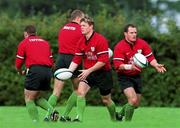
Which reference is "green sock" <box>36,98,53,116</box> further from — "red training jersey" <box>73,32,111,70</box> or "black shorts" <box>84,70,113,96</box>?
"red training jersey" <box>73,32,111,70</box>

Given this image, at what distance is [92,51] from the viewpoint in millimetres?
16703

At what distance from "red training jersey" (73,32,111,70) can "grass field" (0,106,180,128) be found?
1.18 meters

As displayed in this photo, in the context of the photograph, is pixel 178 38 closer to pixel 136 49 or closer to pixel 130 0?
pixel 136 49

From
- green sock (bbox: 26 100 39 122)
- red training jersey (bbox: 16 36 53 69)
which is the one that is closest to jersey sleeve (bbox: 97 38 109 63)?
red training jersey (bbox: 16 36 53 69)

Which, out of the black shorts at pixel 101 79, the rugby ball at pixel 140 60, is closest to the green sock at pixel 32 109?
the black shorts at pixel 101 79

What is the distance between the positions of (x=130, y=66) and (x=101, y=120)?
5.07ft

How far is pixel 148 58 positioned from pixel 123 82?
2.33ft

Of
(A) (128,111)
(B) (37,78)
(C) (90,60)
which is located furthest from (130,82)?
(B) (37,78)

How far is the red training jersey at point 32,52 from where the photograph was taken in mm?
16938

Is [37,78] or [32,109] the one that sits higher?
[37,78]

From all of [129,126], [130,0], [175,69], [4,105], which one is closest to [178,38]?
[175,69]

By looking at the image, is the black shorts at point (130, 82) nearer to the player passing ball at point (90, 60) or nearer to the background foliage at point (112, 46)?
the player passing ball at point (90, 60)

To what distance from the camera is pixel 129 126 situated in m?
15.4

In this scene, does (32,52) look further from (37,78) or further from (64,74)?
(64,74)
